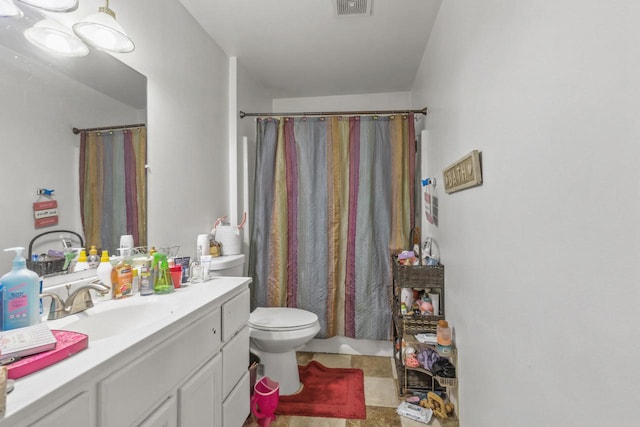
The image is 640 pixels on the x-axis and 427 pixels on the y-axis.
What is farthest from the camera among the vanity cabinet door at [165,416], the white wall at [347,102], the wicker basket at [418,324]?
the white wall at [347,102]

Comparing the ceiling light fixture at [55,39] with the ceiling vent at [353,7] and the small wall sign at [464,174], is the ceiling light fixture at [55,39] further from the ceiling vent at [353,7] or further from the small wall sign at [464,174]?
the small wall sign at [464,174]

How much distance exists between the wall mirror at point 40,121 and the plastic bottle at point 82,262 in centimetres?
9

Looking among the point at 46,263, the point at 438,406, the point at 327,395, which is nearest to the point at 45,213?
the point at 46,263

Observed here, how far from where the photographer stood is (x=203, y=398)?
116 centimetres

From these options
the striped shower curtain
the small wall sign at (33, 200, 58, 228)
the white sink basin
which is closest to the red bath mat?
the striped shower curtain

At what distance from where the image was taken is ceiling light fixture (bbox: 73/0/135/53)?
3.73ft

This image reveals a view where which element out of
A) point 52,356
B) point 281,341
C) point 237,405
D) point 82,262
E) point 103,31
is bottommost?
point 237,405

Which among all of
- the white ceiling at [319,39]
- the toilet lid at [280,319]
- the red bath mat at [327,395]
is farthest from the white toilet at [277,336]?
the white ceiling at [319,39]

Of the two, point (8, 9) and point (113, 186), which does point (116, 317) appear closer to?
point (113, 186)


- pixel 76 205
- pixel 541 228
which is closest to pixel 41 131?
pixel 76 205

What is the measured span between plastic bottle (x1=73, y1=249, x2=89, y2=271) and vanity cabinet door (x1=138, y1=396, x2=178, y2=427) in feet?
2.16

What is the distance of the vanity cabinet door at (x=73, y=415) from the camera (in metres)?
0.60

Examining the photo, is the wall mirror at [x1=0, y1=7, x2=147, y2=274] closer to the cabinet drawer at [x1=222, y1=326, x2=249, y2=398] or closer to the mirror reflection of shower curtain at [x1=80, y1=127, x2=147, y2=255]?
the mirror reflection of shower curtain at [x1=80, y1=127, x2=147, y2=255]

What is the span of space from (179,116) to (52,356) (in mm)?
1431
